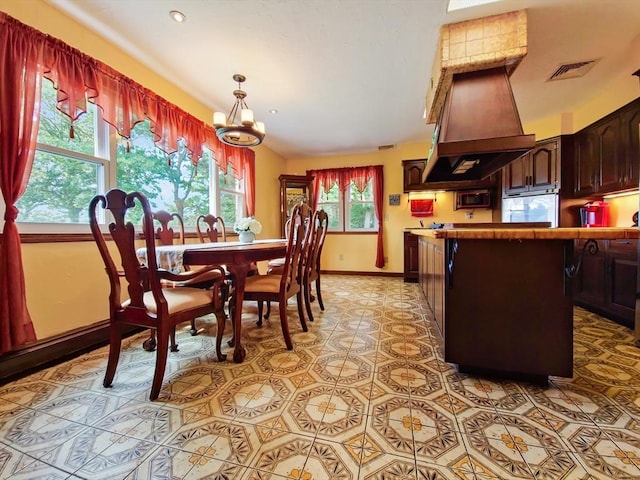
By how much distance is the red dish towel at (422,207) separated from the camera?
194 inches

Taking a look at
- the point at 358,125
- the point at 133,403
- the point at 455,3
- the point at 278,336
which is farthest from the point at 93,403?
the point at 358,125

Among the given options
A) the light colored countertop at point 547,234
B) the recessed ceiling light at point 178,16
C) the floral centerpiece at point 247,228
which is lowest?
the light colored countertop at point 547,234

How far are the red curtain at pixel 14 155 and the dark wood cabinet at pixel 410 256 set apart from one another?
4.46 metres

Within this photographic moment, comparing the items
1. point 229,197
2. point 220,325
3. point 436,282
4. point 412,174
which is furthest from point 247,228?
point 412,174

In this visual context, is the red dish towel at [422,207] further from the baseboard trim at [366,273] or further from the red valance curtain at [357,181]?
the baseboard trim at [366,273]

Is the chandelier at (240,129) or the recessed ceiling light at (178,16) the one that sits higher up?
the recessed ceiling light at (178,16)

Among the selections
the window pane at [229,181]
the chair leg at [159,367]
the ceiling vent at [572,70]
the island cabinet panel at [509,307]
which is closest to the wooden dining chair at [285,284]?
the chair leg at [159,367]

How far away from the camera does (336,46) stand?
2346mm

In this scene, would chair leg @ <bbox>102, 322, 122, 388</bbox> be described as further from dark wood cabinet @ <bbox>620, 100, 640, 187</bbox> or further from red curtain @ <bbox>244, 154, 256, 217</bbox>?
dark wood cabinet @ <bbox>620, 100, 640, 187</bbox>

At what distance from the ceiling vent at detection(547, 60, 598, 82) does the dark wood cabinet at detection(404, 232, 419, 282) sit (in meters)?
2.57

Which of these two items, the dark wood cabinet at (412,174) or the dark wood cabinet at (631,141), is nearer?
the dark wood cabinet at (631,141)

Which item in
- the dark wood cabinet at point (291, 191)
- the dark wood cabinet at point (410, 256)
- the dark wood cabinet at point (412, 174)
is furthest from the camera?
the dark wood cabinet at point (291, 191)

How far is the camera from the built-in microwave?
455 cm

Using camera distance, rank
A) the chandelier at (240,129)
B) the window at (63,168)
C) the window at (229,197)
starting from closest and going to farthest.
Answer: the window at (63,168) → the chandelier at (240,129) → the window at (229,197)
